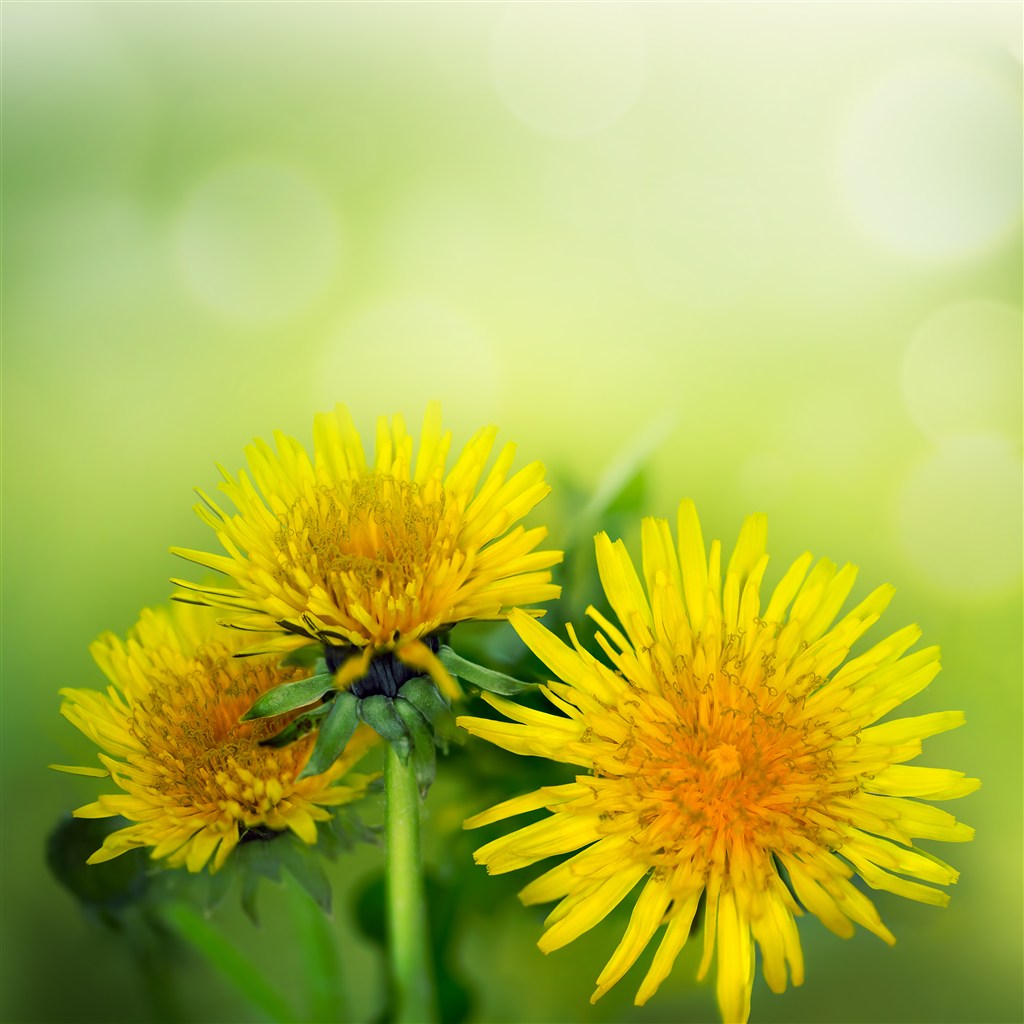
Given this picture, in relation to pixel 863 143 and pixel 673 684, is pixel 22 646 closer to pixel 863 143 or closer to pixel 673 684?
pixel 673 684

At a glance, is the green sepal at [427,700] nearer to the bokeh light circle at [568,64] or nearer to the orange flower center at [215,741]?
the orange flower center at [215,741]

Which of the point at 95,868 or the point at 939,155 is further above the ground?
the point at 939,155

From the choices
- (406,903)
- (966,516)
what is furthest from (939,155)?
(406,903)

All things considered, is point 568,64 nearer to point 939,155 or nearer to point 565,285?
point 565,285

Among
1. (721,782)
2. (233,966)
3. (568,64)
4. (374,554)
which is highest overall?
(568,64)

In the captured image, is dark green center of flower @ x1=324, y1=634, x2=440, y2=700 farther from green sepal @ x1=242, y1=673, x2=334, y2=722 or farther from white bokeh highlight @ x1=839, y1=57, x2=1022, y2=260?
white bokeh highlight @ x1=839, y1=57, x2=1022, y2=260

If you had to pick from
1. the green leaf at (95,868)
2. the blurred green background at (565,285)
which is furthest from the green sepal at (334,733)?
the blurred green background at (565,285)

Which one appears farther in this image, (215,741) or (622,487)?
(622,487)

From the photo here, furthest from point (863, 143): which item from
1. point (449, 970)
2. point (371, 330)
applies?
point (449, 970)
